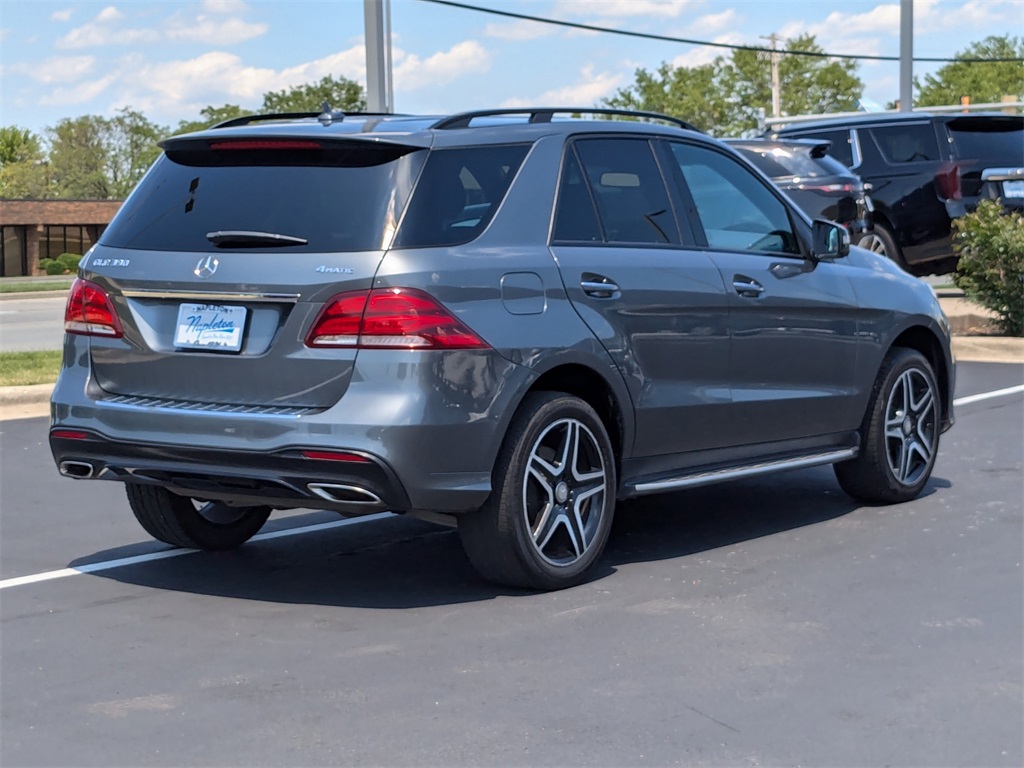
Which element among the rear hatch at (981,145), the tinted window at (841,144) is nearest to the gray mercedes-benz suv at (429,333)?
the rear hatch at (981,145)

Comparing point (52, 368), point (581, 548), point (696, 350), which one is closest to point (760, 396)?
point (696, 350)

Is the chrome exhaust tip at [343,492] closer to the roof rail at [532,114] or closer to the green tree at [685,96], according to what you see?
the roof rail at [532,114]

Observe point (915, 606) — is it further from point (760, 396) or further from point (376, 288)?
point (376, 288)

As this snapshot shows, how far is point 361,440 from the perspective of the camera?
5398mm

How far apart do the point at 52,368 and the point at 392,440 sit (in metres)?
9.26

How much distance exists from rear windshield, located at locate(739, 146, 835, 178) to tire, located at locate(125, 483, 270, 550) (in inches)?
420

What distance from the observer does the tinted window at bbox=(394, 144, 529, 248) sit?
5.64 metres

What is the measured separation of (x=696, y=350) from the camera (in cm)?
663

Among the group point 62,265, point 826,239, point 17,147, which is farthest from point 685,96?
point 826,239

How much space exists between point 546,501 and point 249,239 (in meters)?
1.51

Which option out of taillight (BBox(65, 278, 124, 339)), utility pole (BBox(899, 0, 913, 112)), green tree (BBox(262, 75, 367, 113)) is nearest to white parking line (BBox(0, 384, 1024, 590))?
taillight (BBox(65, 278, 124, 339))

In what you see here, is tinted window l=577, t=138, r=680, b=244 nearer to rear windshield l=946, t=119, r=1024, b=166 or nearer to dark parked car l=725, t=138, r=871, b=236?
dark parked car l=725, t=138, r=871, b=236

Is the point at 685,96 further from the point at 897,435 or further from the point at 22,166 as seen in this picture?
the point at 897,435

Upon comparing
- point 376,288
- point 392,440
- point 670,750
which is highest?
point 376,288
